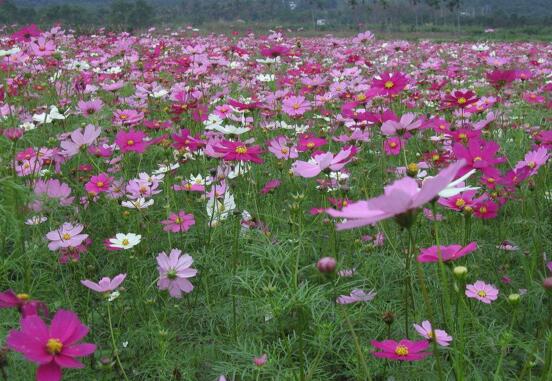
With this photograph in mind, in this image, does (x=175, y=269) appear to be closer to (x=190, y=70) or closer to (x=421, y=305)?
(x=421, y=305)

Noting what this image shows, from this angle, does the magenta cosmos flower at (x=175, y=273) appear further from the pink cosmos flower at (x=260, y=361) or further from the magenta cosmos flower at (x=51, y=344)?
the magenta cosmos flower at (x=51, y=344)

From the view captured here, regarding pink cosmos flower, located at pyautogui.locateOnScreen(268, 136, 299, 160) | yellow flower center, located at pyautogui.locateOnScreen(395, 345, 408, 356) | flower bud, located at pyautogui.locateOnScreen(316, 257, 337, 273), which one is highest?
flower bud, located at pyautogui.locateOnScreen(316, 257, 337, 273)

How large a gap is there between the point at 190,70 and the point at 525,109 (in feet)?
6.45

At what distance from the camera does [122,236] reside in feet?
4.42

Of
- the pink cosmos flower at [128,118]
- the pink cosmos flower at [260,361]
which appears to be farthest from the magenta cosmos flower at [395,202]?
the pink cosmos flower at [128,118]

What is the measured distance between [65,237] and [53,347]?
0.65 m

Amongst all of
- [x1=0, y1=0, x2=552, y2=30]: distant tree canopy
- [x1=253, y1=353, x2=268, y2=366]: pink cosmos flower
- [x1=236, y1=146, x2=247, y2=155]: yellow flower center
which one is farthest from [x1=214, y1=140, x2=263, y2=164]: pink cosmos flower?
[x1=0, y1=0, x2=552, y2=30]: distant tree canopy

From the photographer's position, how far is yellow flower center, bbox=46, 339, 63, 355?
0.69 meters

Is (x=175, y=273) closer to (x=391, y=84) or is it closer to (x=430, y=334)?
(x=430, y=334)

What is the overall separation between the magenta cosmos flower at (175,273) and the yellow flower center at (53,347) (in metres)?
0.44

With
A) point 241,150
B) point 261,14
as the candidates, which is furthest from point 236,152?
point 261,14

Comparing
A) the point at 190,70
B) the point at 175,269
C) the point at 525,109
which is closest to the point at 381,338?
the point at 175,269

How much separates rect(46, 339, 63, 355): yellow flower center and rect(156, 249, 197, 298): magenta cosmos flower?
0.44 meters

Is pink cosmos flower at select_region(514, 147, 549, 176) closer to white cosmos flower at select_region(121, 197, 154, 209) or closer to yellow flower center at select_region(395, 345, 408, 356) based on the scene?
yellow flower center at select_region(395, 345, 408, 356)
